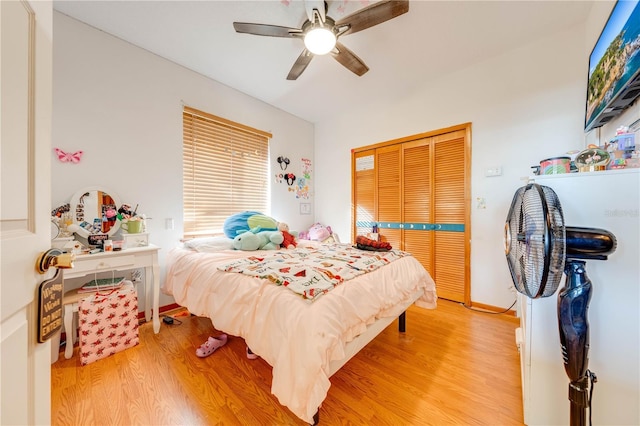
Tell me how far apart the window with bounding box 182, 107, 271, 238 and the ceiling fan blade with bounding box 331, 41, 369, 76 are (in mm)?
1690

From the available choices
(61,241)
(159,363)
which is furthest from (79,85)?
(159,363)

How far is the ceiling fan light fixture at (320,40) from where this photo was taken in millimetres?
1738

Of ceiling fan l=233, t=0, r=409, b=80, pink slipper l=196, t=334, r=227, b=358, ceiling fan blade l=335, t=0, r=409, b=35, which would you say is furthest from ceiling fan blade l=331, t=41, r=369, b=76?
pink slipper l=196, t=334, r=227, b=358

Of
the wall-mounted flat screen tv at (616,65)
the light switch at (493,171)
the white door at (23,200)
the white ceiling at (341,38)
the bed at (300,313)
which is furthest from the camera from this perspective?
the light switch at (493,171)

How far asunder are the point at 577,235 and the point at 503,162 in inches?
80.3

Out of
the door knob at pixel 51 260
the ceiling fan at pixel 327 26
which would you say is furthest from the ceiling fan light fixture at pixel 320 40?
the door knob at pixel 51 260

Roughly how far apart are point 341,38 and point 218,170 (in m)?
2.06

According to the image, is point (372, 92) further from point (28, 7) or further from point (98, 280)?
point (98, 280)

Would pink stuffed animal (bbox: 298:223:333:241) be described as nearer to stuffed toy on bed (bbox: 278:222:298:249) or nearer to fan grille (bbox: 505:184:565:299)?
stuffed toy on bed (bbox: 278:222:298:249)

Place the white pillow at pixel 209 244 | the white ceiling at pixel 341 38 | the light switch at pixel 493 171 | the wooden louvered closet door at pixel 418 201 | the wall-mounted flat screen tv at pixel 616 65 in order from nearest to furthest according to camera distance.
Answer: the wall-mounted flat screen tv at pixel 616 65
the white ceiling at pixel 341 38
the white pillow at pixel 209 244
the light switch at pixel 493 171
the wooden louvered closet door at pixel 418 201

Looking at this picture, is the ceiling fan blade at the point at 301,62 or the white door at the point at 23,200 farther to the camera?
the ceiling fan blade at the point at 301,62

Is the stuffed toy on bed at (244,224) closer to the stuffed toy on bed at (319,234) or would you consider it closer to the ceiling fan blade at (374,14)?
the stuffed toy on bed at (319,234)

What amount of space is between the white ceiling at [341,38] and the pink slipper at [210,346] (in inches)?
107

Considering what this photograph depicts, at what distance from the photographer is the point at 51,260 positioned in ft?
1.73
